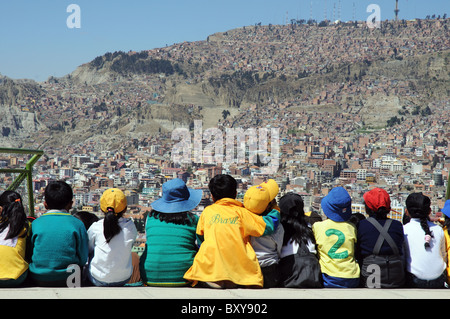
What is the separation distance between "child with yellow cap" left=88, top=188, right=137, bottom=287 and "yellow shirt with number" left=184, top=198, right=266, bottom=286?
1.19 feet

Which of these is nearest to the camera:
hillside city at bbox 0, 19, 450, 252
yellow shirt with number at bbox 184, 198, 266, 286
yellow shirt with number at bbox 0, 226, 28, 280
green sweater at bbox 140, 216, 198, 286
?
yellow shirt with number at bbox 0, 226, 28, 280

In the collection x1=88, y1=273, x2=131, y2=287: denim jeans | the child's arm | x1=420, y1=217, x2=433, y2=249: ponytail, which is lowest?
x1=88, y1=273, x2=131, y2=287: denim jeans

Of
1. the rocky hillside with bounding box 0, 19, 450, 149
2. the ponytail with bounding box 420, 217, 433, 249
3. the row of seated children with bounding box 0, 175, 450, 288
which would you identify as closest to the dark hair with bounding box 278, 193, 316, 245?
the row of seated children with bounding box 0, 175, 450, 288

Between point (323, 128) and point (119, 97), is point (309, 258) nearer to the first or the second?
point (323, 128)

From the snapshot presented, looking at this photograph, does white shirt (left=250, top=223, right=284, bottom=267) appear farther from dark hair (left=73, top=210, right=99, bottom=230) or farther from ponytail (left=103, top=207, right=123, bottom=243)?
dark hair (left=73, top=210, right=99, bottom=230)

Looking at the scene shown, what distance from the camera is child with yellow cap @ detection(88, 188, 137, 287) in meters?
3.06

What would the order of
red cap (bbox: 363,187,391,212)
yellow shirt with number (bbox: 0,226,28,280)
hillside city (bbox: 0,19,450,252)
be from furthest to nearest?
hillside city (bbox: 0,19,450,252)
red cap (bbox: 363,187,391,212)
yellow shirt with number (bbox: 0,226,28,280)

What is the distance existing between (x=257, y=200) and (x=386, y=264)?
30.7 inches

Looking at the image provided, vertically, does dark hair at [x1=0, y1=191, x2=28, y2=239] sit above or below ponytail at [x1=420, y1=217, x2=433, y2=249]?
above

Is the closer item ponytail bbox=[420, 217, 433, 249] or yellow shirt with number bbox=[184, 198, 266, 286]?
yellow shirt with number bbox=[184, 198, 266, 286]

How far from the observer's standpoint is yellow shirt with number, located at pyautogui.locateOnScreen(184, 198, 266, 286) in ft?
9.71

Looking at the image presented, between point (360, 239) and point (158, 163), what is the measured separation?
84.8m

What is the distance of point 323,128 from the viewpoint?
107 m
